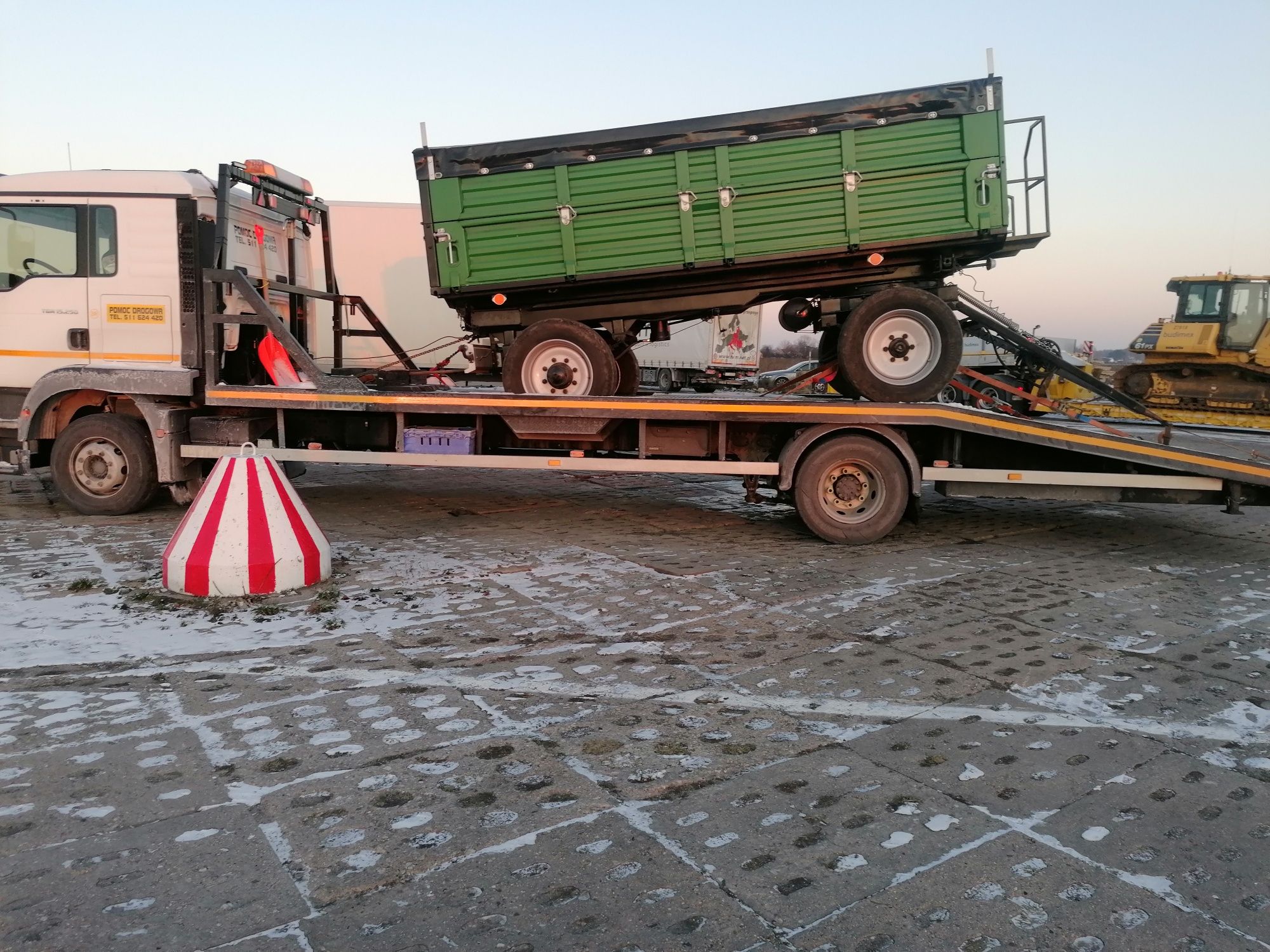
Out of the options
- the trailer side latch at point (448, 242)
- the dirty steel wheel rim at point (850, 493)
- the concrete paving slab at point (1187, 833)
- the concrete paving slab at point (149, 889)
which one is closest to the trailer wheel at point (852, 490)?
the dirty steel wheel rim at point (850, 493)

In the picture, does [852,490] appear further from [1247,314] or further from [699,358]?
[699,358]

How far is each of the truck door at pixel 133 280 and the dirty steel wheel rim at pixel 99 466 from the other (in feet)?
2.45

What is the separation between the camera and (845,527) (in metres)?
7.29

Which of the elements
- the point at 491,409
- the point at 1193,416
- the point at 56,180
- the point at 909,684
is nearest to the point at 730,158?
the point at 491,409

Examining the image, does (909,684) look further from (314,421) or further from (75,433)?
(75,433)

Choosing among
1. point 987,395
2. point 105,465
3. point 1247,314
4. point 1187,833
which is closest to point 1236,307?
point 1247,314

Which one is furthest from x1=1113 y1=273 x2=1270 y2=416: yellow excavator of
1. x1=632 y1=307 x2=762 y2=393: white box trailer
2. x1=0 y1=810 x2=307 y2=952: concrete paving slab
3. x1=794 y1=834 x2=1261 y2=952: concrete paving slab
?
x1=0 y1=810 x2=307 y2=952: concrete paving slab

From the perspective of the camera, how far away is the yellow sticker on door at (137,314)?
768 centimetres

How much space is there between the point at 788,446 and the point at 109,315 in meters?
5.93

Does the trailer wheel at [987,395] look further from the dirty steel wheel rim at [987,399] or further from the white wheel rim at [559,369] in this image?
the white wheel rim at [559,369]

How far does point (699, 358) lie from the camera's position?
27.3 meters

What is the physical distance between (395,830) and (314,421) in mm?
5702

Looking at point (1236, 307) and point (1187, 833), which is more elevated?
point (1236, 307)

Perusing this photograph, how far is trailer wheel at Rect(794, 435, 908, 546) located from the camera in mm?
7242
